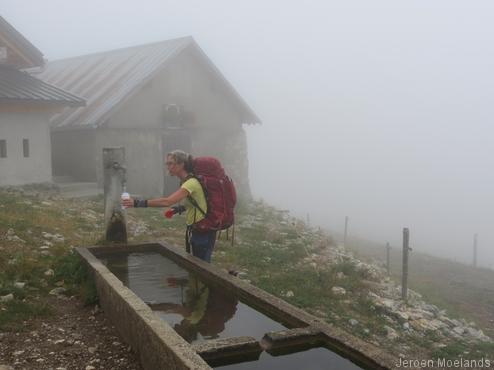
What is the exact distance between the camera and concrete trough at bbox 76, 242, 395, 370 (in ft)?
13.0

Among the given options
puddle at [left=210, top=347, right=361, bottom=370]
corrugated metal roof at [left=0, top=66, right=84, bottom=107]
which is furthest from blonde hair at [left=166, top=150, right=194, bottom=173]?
corrugated metal roof at [left=0, top=66, right=84, bottom=107]

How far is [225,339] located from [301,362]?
0.64 m

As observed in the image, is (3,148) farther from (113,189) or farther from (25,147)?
(113,189)

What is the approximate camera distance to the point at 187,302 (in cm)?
584

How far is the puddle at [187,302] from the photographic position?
510cm

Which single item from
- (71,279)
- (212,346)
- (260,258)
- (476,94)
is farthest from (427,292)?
(476,94)

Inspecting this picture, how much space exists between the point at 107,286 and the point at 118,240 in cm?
229

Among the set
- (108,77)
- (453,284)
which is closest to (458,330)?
(453,284)

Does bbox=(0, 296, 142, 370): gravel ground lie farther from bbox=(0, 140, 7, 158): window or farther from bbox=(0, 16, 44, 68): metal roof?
bbox=(0, 16, 44, 68): metal roof

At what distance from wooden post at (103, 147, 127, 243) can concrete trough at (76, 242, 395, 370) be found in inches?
77.0

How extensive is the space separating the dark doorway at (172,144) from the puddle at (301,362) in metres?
15.4

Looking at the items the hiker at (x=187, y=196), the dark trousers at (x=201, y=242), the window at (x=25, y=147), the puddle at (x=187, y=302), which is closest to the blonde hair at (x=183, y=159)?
the hiker at (x=187, y=196)

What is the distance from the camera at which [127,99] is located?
57.1ft

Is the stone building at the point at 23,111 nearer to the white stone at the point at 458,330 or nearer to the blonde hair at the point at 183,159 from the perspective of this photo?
the blonde hair at the point at 183,159
